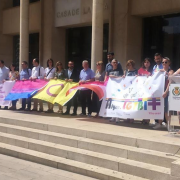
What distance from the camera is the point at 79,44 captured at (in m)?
17.0

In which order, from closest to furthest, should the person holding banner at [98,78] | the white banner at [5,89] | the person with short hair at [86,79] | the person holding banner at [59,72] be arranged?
1. the person holding banner at [98,78]
2. the person with short hair at [86,79]
3. the person holding banner at [59,72]
4. the white banner at [5,89]

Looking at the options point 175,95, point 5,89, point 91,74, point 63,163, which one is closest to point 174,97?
point 175,95

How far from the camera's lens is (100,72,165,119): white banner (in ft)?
24.4

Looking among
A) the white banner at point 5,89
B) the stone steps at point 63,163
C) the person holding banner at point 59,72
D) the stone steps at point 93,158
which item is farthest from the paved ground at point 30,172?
the white banner at point 5,89

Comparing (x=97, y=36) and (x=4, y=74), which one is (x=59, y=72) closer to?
(x=97, y=36)

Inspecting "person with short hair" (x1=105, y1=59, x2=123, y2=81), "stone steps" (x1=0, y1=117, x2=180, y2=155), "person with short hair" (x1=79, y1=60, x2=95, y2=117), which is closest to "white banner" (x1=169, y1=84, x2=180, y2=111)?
"stone steps" (x1=0, y1=117, x2=180, y2=155)

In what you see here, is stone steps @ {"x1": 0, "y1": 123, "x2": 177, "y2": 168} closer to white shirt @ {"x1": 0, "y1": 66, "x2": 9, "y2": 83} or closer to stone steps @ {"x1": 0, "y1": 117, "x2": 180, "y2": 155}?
stone steps @ {"x1": 0, "y1": 117, "x2": 180, "y2": 155}

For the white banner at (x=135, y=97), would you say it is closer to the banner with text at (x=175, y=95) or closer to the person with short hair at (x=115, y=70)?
the person with short hair at (x=115, y=70)

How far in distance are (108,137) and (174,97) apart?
1.62 metres

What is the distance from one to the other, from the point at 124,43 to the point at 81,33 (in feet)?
Result: 12.6

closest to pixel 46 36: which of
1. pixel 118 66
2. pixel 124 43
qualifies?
pixel 124 43

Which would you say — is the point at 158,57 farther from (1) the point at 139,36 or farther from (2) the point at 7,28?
(2) the point at 7,28

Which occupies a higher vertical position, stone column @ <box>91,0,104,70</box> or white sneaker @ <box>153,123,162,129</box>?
stone column @ <box>91,0,104,70</box>

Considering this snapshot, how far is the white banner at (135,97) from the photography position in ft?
24.4
